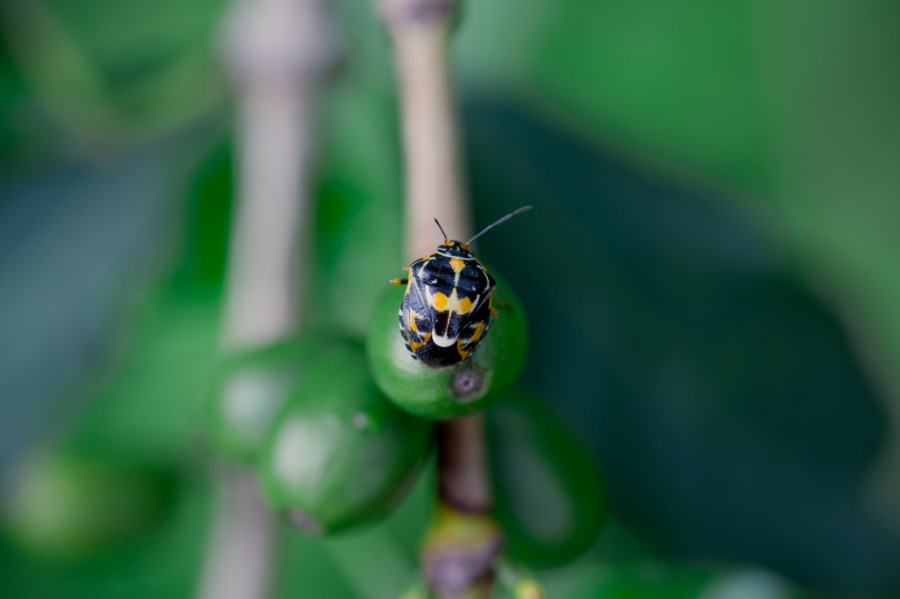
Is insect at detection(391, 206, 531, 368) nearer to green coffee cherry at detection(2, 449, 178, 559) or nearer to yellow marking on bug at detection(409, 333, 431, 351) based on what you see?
yellow marking on bug at detection(409, 333, 431, 351)

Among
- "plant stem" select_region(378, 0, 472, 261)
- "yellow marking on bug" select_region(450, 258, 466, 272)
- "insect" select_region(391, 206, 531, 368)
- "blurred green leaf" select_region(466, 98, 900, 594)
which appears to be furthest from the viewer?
"blurred green leaf" select_region(466, 98, 900, 594)

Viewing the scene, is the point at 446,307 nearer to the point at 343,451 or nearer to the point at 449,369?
the point at 449,369

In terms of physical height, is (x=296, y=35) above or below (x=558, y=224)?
above

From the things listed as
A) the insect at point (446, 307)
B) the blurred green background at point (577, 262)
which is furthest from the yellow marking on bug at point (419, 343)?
the blurred green background at point (577, 262)

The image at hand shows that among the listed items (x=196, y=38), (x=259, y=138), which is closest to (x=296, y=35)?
(x=259, y=138)

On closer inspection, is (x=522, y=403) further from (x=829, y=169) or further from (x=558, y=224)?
(x=829, y=169)

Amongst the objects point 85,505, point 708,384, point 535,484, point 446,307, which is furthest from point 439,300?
point 85,505

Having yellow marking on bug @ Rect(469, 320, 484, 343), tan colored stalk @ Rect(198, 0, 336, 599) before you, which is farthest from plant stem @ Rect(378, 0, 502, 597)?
tan colored stalk @ Rect(198, 0, 336, 599)
